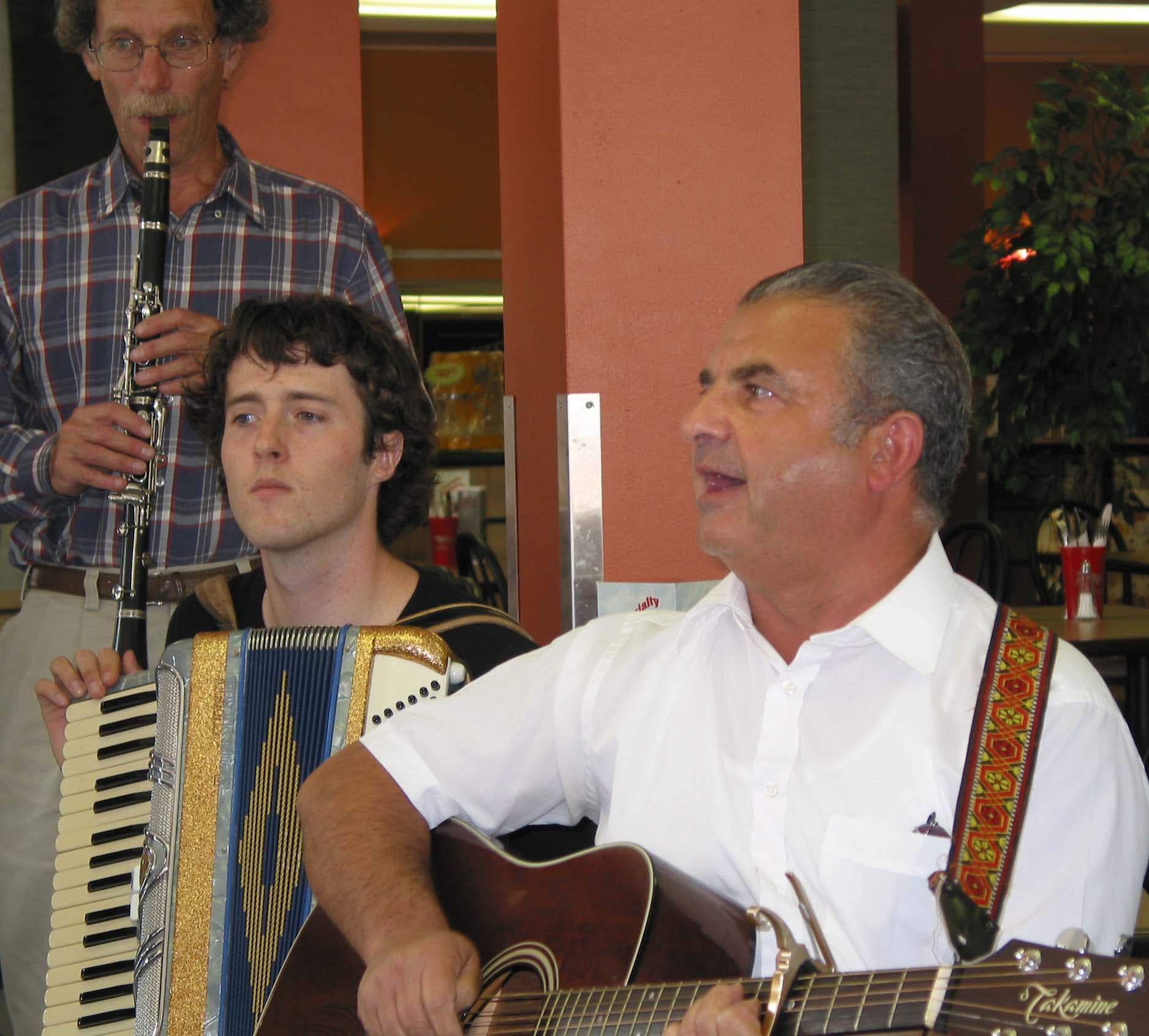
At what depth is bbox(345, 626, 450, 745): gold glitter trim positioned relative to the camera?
1.68 meters

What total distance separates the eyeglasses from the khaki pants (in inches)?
34.3

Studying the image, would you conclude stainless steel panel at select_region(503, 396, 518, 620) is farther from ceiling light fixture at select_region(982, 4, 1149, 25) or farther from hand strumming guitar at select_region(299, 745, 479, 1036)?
ceiling light fixture at select_region(982, 4, 1149, 25)

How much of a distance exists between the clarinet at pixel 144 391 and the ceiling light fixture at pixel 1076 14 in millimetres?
6217

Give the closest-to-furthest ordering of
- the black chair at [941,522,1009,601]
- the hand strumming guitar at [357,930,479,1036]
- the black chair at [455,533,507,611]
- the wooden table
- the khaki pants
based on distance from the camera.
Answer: the hand strumming guitar at [357,930,479,1036], the khaki pants, the wooden table, the black chair at [941,522,1009,601], the black chair at [455,533,507,611]

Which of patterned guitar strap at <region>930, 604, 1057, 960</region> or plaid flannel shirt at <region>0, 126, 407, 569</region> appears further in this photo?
plaid flannel shirt at <region>0, 126, 407, 569</region>

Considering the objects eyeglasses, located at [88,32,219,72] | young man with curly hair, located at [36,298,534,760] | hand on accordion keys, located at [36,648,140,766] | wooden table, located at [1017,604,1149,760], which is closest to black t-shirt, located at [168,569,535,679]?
young man with curly hair, located at [36,298,534,760]

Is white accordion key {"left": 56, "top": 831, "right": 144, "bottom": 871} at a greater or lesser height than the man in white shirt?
lesser

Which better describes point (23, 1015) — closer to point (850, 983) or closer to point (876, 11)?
point (850, 983)

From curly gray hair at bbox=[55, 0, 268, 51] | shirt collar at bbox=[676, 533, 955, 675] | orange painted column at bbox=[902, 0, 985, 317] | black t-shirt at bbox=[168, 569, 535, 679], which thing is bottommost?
black t-shirt at bbox=[168, 569, 535, 679]

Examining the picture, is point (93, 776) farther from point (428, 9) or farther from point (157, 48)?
point (428, 9)

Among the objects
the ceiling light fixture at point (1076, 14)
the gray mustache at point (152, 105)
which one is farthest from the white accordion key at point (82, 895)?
the ceiling light fixture at point (1076, 14)

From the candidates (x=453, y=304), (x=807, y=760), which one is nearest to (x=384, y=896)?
(x=807, y=760)

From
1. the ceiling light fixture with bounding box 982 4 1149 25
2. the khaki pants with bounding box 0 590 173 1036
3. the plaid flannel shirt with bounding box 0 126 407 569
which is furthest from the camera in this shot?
the ceiling light fixture with bounding box 982 4 1149 25

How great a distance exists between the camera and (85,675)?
1.84 m
